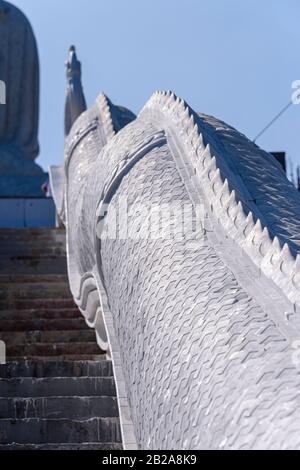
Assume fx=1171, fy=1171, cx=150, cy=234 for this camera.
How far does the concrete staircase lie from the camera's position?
5.58m

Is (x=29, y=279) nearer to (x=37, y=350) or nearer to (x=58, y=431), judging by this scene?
(x=37, y=350)

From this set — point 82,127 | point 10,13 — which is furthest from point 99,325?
point 10,13

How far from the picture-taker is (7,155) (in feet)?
52.1

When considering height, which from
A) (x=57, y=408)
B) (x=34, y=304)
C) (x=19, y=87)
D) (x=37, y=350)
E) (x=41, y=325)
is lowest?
(x=19, y=87)

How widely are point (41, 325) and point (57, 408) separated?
1.74 m

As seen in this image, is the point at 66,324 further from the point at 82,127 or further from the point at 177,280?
the point at 177,280

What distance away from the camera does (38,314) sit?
302 inches

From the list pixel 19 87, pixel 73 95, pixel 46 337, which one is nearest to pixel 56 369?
pixel 46 337

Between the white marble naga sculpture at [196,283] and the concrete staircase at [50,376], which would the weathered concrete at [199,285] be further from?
the concrete staircase at [50,376]

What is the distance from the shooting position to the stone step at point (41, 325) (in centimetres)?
745

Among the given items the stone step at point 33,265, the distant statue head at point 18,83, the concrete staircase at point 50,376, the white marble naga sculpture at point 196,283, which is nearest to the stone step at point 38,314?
the concrete staircase at point 50,376

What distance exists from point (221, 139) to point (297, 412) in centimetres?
313

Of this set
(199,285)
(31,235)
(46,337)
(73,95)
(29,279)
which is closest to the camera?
(199,285)

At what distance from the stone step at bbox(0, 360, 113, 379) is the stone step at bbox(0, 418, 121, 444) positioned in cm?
64
